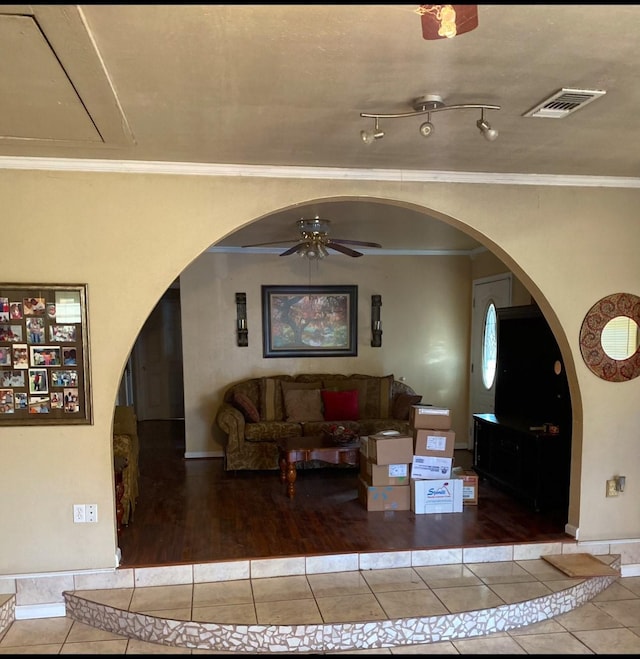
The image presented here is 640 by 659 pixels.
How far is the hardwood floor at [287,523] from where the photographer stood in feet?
10.7

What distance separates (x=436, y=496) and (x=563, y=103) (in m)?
2.80

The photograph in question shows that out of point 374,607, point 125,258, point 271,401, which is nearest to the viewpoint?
point 374,607

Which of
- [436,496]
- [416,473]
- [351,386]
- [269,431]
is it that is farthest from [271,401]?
[436,496]

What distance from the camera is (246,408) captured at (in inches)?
217

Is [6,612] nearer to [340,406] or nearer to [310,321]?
[340,406]

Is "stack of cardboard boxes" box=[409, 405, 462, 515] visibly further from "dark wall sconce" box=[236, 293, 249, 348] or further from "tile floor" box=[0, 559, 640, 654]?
"dark wall sconce" box=[236, 293, 249, 348]

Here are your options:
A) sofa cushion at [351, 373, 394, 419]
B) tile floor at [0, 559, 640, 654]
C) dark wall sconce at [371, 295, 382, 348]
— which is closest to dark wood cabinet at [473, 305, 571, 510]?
tile floor at [0, 559, 640, 654]

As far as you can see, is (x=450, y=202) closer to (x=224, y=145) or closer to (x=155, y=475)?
(x=224, y=145)

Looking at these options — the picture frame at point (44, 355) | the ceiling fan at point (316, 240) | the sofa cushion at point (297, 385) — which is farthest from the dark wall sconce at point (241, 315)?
the picture frame at point (44, 355)

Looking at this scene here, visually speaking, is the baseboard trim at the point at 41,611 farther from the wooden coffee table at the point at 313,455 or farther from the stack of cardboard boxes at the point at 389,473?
the stack of cardboard boxes at the point at 389,473

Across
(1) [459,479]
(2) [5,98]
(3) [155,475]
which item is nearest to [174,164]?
(2) [5,98]

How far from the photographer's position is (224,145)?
2.70 m

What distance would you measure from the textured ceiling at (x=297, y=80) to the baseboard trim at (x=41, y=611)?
2.53 meters

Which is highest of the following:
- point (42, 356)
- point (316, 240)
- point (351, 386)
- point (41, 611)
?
point (316, 240)
